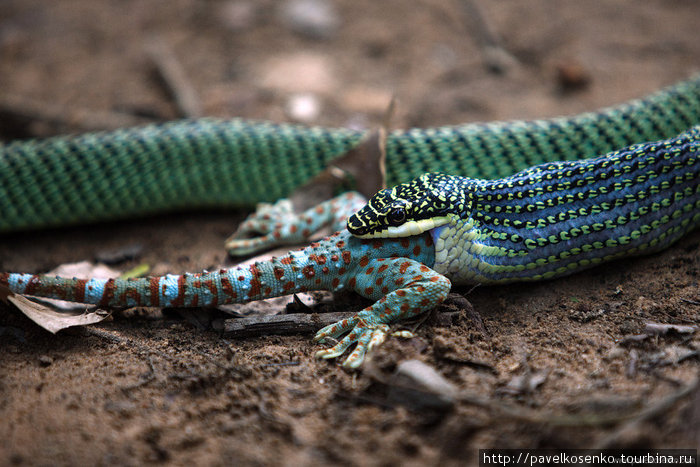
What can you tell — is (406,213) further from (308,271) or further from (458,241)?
(308,271)

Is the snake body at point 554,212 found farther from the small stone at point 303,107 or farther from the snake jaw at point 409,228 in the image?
the small stone at point 303,107

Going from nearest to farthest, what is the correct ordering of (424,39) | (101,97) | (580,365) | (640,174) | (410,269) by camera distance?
(580,365)
(410,269)
(640,174)
(101,97)
(424,39)

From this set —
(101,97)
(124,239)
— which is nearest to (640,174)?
(124,239)

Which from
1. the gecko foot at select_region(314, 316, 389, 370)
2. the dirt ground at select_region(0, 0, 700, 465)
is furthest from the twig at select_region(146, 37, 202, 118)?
the gecko foot at select_region(314, 316, 389, 370)

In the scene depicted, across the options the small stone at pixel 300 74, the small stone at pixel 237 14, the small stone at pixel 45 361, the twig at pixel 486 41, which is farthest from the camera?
the small stone at pixel 237 14

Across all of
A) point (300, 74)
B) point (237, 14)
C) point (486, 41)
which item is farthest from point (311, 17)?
point (486, 41)

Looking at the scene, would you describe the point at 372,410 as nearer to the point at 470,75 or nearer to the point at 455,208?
the point at 455,208

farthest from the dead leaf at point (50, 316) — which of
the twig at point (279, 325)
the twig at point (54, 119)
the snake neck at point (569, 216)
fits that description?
the twig at point (54, 119)
